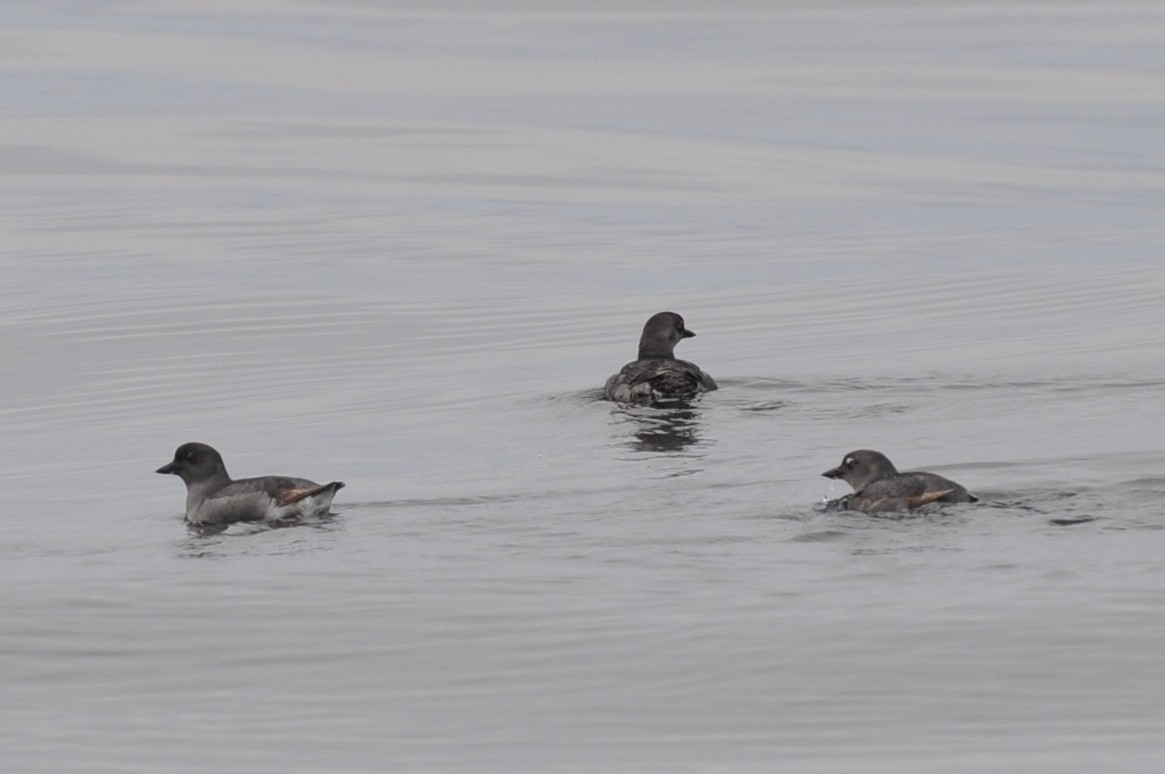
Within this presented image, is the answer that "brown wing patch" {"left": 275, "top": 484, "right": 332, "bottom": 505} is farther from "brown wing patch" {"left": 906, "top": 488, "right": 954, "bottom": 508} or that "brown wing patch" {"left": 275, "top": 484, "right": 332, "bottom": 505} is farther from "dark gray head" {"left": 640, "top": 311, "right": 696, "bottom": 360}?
"dark gray head" {"left": 640, "top": 311, "right": 696, "bottom": 360}

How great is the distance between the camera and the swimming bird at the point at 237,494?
1538 centimetres

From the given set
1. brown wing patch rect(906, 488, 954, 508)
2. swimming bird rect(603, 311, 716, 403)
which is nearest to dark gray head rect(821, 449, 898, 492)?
brown wing patch rect(906, 488, 954, 508)

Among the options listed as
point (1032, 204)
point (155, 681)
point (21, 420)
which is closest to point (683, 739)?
point (155, 681)

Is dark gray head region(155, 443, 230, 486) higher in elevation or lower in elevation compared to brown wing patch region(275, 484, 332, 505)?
higher

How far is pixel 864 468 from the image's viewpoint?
51.1 ft

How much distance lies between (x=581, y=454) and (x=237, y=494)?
3.02m

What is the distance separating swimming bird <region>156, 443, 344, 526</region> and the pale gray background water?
22 cm

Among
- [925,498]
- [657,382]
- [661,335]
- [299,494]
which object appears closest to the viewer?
[925,498]

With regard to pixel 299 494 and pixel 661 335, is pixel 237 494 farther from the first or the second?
pixel 661 335

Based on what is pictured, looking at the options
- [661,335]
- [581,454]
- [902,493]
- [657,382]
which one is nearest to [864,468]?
[902,493]

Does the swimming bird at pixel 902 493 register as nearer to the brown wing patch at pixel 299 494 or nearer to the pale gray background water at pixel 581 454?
the pale gray background water at pixel 581 454

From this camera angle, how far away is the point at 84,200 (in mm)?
41281

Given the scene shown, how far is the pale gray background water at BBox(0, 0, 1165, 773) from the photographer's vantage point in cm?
1097

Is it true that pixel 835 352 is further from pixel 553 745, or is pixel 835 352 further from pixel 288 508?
pixel 553 745
